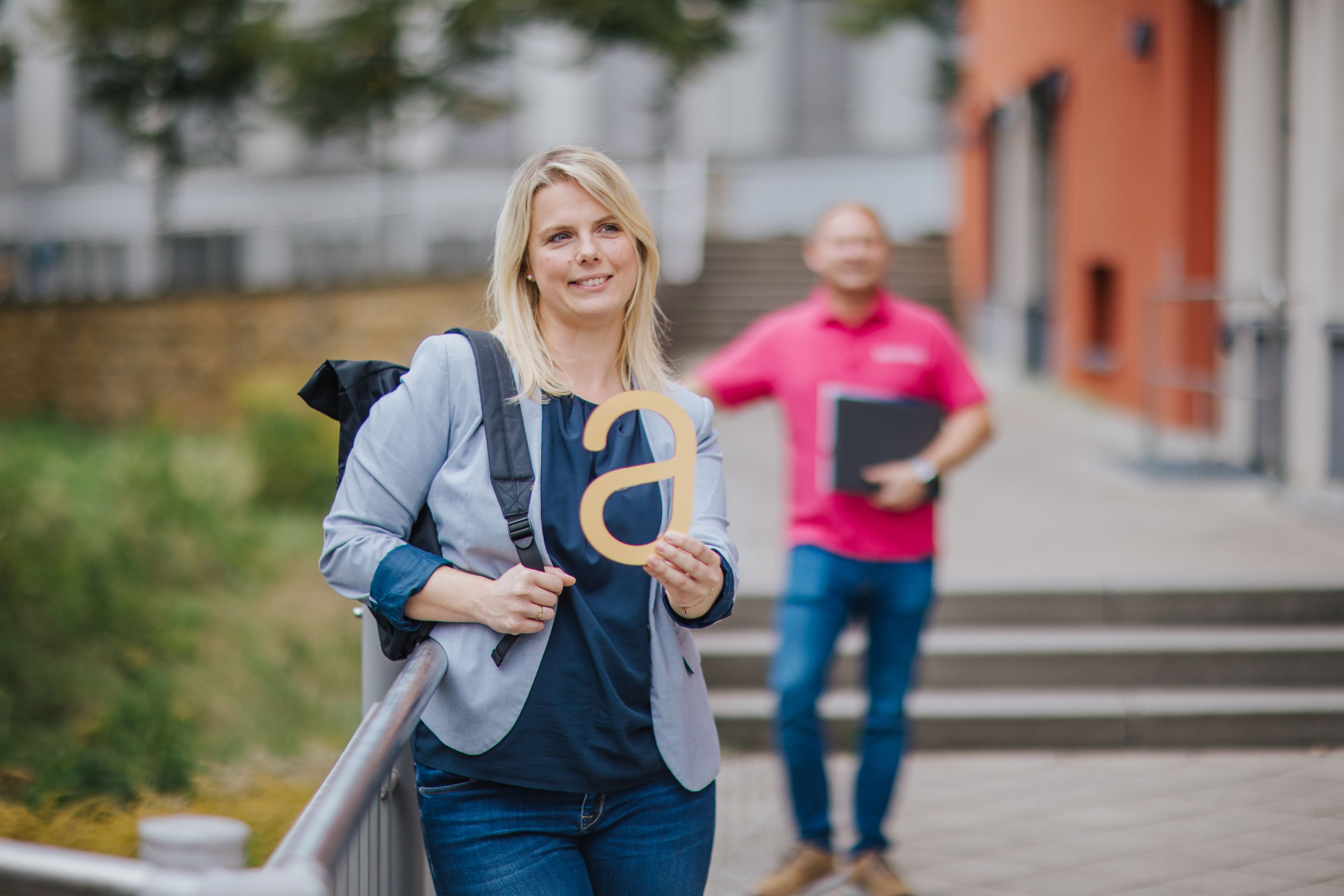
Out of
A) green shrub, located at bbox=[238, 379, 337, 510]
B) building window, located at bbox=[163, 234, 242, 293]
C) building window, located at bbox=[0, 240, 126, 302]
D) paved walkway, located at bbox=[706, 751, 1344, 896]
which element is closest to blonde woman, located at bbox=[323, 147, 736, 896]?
paved walkway, located at bbox=[706, 751, 1344, 896]

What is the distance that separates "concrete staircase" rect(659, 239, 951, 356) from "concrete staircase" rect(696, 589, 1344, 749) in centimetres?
880

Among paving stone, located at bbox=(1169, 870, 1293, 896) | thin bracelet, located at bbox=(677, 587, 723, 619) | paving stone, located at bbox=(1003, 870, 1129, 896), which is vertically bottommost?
paving stone, located at bbox=(1003, 870, 1129, 896)

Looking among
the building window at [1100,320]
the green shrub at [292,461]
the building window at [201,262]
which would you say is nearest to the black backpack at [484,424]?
the green shrub at [292,461]

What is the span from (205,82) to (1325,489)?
69.2 ft

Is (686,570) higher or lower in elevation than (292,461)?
higher

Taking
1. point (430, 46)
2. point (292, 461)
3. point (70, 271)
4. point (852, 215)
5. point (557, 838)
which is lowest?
point (557, 838)

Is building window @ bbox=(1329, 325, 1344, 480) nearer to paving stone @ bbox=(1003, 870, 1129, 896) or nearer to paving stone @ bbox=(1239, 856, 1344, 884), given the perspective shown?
paving stone @ bbox=(1239, 856, 1344, 884)

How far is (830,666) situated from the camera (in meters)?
4.04

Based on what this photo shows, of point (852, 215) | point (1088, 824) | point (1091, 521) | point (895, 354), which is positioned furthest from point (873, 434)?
point (1091, 521)

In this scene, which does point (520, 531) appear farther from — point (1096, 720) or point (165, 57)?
point (165, 57)

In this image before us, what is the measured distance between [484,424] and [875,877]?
8.03ft

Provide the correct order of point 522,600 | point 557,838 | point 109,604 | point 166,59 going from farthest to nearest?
point 166,59, point 109,604, point 557,838, point 522,600

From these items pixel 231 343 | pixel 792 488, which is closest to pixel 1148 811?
pixel 792 488

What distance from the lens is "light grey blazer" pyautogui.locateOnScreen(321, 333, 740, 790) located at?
206 centimetres
